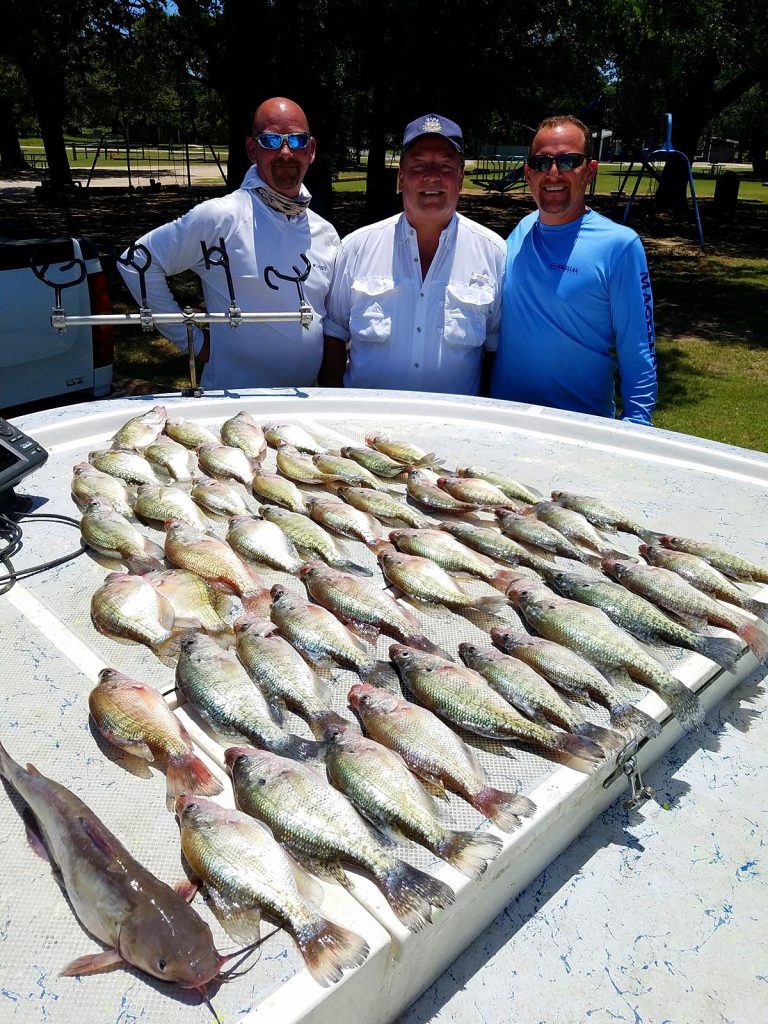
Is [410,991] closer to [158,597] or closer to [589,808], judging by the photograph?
[589,808]

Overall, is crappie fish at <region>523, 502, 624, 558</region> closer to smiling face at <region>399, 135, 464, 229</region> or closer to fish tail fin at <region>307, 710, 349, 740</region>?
fish tail fin at <region>307, 710, 349, 740</region>

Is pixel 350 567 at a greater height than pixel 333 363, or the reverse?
pixel 333 363

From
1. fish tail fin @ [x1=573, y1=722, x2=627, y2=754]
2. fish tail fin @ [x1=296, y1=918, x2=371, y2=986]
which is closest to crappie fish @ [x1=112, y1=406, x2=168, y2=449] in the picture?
fish tail fin @ [x1=573, y1=722, x2=627, y2=754]

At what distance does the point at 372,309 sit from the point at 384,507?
184 centimetres

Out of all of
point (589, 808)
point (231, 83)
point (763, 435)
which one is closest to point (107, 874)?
point (589, 808)

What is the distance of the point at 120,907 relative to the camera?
52.9 inches

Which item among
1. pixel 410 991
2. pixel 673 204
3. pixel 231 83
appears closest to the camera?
pixel 410 991

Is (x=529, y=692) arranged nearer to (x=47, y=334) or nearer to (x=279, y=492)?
(x=279, y=492)

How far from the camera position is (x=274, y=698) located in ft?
6.36

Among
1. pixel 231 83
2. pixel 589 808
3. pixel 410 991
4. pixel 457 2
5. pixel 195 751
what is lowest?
pixel 410 991

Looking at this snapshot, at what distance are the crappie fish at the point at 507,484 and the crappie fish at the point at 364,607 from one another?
0.92 m

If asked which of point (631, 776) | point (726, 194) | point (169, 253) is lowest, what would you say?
point (631, 776)

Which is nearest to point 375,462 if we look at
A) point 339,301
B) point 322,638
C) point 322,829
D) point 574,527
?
point 574,527

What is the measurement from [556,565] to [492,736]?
2.95ft
